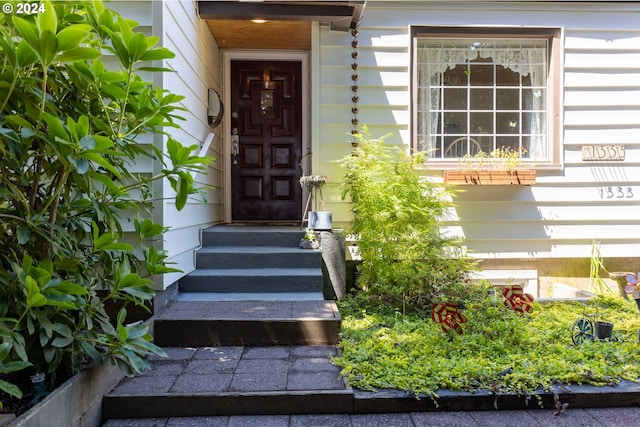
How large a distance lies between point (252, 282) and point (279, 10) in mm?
2507

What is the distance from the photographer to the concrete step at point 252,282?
12.6 feet

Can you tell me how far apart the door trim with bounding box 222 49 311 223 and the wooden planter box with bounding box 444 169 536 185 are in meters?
1.80

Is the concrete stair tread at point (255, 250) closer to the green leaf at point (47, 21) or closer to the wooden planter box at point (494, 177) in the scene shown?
the wooden planter box at point (494, 177)

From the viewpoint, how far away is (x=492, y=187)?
4672 millimetres

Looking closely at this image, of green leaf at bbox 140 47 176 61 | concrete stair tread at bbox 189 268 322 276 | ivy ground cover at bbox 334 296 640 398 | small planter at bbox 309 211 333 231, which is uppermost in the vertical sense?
green leaf at bbox 140 47 176 61

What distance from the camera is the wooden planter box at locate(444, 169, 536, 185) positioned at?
14.6 ft

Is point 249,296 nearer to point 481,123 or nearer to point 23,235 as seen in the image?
point 23,235

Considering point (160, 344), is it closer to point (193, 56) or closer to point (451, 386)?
point (451, 386)

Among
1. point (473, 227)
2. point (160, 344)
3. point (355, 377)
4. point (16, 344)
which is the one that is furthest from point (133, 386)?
point (473, 227)

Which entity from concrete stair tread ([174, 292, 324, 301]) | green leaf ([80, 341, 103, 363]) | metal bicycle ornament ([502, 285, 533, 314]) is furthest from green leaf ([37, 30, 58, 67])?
metal bicycle ornament ([502, 285, 533, 314])

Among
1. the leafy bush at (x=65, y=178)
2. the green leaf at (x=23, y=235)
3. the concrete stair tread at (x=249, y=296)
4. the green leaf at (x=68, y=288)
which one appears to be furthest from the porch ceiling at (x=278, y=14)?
the green leaf at (x=68, y=288)

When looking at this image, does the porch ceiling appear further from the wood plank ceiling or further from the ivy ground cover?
the ivy ground cover

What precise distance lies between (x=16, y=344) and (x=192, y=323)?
139 centimetres

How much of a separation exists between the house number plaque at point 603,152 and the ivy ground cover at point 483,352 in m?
1.68
